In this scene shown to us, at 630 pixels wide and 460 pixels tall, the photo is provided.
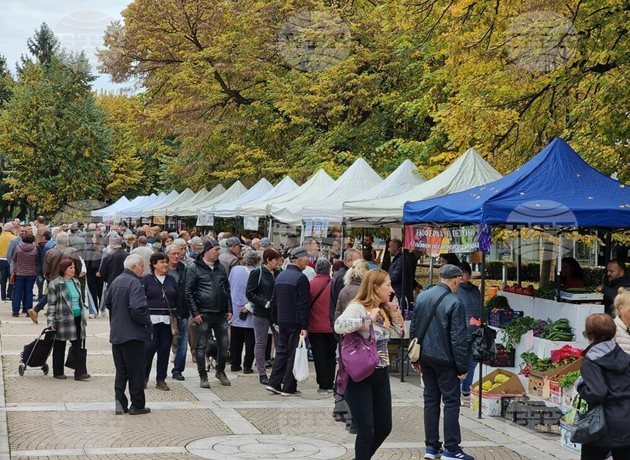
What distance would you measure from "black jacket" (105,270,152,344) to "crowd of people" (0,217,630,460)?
0.04ft

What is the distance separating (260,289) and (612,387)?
728cm

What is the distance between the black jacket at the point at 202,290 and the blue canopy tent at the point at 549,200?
3.03m

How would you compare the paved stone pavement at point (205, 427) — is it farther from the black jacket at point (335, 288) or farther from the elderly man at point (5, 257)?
the elderly man at point (5, 257)

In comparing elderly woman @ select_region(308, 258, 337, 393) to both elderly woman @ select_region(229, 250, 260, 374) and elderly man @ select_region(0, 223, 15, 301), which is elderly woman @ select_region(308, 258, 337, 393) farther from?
elderly man @ select_region(0, 223, 15, 301)

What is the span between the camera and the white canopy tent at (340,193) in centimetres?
1991

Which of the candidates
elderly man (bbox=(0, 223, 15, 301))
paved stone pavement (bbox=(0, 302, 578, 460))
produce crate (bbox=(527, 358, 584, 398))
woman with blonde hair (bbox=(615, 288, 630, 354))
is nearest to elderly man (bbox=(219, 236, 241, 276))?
paved stone pavement (bbox=(0, 302, 578, 460))

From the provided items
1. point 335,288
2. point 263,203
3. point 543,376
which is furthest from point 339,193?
point 543,376

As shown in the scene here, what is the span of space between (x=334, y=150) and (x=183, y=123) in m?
8.52

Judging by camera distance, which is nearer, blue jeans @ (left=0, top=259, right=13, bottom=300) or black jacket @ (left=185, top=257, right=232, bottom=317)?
black jacket @ (left=185, top=257, right=232, bottom=317)

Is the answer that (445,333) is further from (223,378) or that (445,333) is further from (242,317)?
(242,317)

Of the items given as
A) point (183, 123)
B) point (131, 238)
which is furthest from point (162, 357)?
point (183, 123)

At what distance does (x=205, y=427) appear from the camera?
10.3 meters

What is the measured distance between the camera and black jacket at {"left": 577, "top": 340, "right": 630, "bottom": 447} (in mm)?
6805

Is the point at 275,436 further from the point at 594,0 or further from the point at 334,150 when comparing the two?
the point at 334,150
